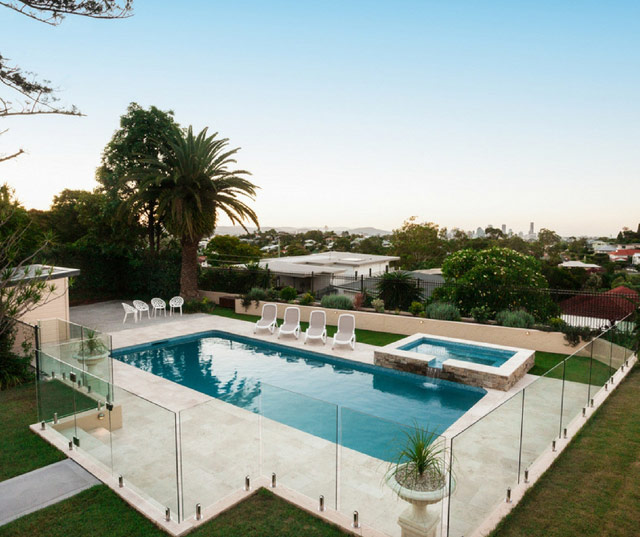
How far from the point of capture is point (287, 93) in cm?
2183

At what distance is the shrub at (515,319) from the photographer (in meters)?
13.9

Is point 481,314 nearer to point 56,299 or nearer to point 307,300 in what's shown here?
point 307,300

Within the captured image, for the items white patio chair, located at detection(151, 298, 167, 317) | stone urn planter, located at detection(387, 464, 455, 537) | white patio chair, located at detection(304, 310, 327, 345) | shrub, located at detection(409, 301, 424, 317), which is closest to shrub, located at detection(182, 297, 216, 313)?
white patio chair, located at detection(151, 298, 167, 317)

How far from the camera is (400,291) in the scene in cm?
1741

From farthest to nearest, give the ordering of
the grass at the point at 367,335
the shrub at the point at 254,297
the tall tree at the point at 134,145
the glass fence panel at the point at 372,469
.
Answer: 1. the tall tree at the point at 134,145
2. the shrub at the point at 254,297
3. the grass at the point at 367,335
4. the glass fence panel at the point at 372,469

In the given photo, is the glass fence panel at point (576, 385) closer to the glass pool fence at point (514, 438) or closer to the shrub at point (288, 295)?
the glass pool fence at point (514, 438)

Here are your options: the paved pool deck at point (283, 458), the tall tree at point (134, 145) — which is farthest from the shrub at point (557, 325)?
the tall tree at point (134, 145)

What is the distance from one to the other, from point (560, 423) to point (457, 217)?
54470 mm

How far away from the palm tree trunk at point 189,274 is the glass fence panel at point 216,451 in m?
15.2

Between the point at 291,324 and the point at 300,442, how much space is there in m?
9.99

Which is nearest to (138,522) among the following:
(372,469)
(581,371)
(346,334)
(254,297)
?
(372,469)

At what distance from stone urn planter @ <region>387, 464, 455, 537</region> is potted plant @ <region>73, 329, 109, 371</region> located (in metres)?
6.92

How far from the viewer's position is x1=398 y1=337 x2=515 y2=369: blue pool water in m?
11.6

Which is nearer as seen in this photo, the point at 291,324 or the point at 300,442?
the point at 300,442
